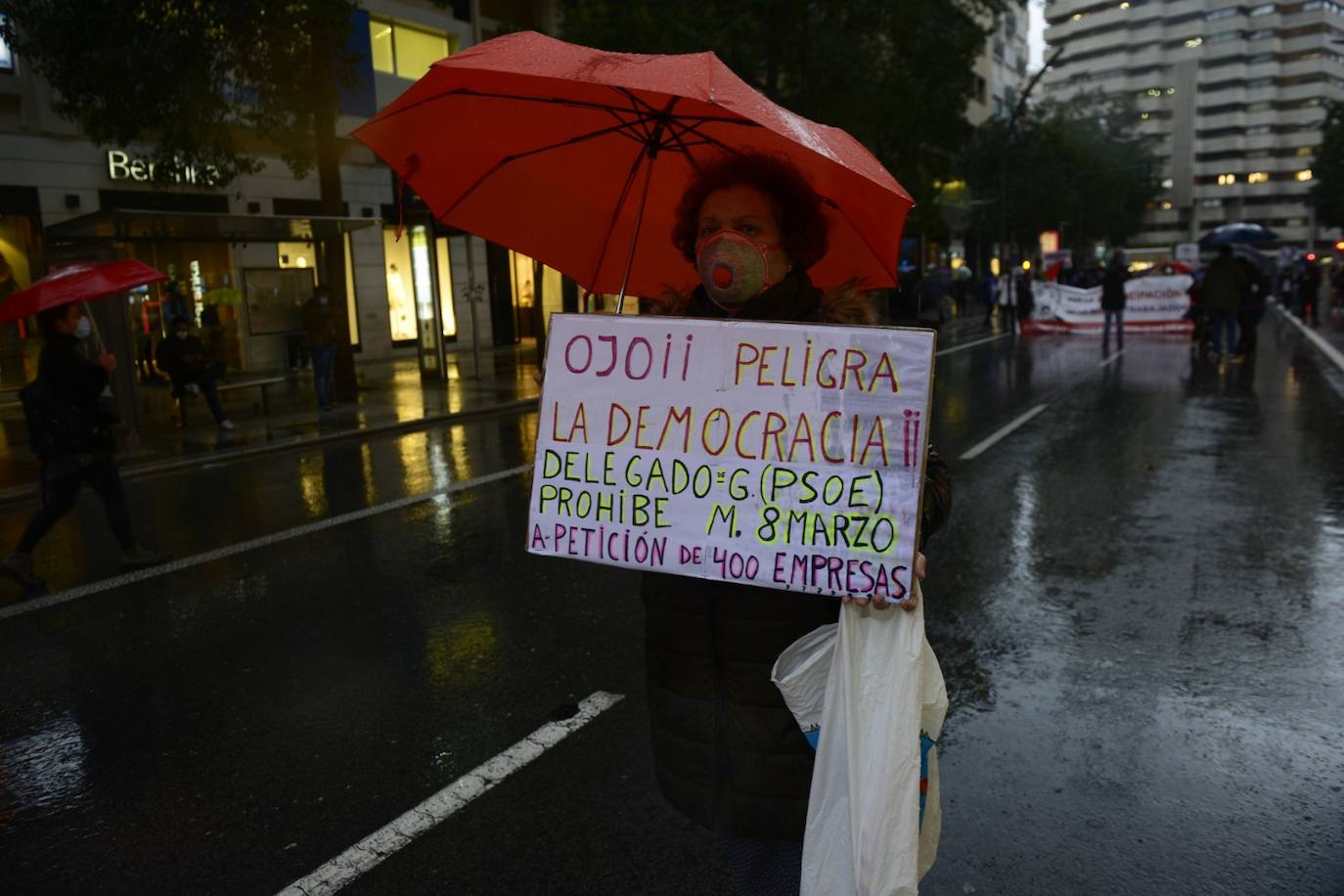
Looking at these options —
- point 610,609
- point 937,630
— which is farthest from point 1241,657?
point 610,609

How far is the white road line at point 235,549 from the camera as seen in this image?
6.09 m

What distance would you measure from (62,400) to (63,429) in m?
0.20

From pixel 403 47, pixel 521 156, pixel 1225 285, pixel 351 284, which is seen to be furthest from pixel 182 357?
pixel 1225 285

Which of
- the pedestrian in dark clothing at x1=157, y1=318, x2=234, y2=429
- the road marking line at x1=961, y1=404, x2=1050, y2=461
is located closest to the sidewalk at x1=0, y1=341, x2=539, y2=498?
the pedestrian in dark clothing at x1=157, y1=318, x2=234, y2=429

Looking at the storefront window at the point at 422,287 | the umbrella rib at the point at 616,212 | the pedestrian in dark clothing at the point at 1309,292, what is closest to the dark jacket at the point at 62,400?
the umbrella rib at the point at 616,212

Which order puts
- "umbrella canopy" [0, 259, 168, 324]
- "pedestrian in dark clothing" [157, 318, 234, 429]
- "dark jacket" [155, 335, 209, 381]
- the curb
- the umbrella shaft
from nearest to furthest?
the umbrella shaft < "umbrella canopy" [0, 259, 168, 324] < the curb < "pedestrian in dark clothing" [157, 318, 234, 429] < "dark jacket" [155, 335, 209, 381]

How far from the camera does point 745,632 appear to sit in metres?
2.17

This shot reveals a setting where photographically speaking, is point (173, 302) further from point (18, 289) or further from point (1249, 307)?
point (1249, 307)

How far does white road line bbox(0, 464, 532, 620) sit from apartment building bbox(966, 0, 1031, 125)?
171ft

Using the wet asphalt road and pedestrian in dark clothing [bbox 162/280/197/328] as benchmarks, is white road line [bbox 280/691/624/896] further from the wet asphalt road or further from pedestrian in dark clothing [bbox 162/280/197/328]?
pedestrian in dark clothing [bbox 162/280/197/328]

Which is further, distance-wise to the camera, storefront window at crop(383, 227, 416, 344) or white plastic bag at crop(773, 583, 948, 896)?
storefront window at crop(383, 227, 416, 344)

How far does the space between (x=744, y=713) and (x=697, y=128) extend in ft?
4.62

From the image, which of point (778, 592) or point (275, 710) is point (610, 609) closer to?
point (275, 710)

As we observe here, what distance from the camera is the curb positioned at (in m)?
9.84
